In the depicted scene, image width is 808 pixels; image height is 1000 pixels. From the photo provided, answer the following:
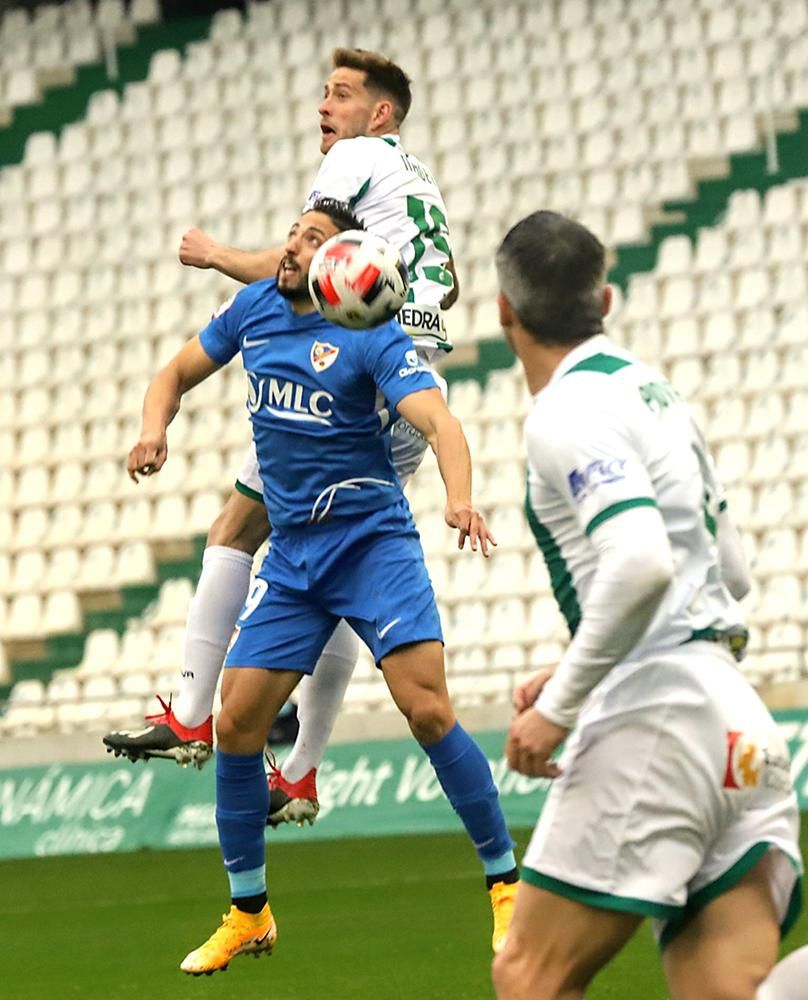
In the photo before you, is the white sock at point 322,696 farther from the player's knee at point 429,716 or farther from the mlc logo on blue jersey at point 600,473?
the mlc logo on blue jersey at point 600,473

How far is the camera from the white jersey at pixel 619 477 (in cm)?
346

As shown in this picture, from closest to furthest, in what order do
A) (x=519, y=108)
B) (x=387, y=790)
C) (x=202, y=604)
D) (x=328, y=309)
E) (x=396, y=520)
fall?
(x=328, y=309) < (x=396, y=520) < (x=202, y=604) < (x=387, y=790) < (x=519, y=108)

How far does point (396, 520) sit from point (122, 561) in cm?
936

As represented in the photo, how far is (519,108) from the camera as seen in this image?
1658 centimetres

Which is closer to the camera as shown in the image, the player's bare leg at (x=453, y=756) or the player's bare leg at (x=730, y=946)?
the player's bare leg at (x=730, y=946)

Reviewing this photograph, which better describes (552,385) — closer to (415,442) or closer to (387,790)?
(415,442)

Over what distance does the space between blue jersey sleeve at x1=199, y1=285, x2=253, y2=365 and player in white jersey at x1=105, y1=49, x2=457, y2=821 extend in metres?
0.14

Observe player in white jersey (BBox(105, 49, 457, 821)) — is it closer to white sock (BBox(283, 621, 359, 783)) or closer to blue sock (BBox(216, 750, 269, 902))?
white sock (BBox(283, 621, 359, 783))

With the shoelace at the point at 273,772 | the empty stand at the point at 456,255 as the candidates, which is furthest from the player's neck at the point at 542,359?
the empty stand at the point at 456,255

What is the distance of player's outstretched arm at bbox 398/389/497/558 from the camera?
5227 millimetres

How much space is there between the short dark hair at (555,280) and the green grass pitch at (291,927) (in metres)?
2.73

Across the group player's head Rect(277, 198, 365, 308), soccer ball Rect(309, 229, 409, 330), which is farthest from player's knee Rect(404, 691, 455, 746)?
player's head Rect(277, 198, 365, 308)

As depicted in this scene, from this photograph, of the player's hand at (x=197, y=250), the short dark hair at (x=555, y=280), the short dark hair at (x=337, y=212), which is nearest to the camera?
the short dark hair at (x=555, y=280)

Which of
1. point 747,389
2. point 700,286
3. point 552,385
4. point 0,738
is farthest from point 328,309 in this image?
point 700,286
